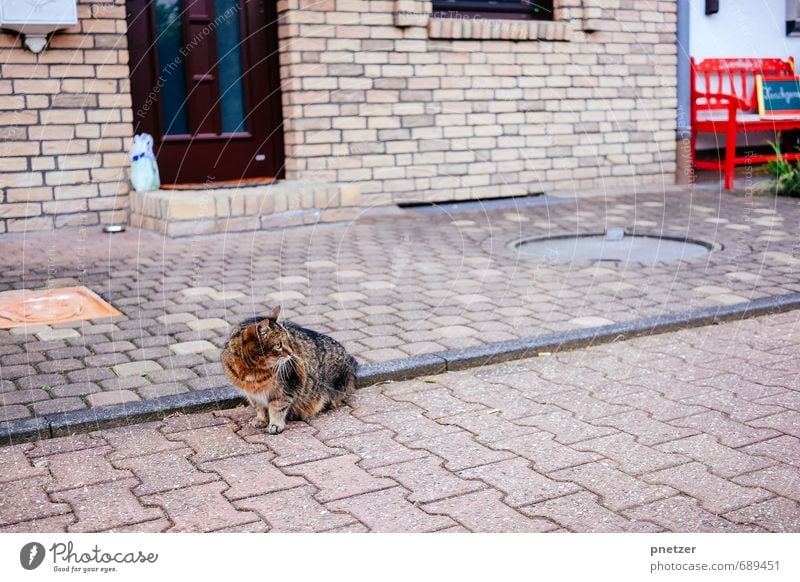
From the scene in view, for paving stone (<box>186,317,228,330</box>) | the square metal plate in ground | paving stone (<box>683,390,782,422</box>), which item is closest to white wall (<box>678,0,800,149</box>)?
paving stone (<box>186,317,228,330</box>)

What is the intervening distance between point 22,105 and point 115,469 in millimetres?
5195

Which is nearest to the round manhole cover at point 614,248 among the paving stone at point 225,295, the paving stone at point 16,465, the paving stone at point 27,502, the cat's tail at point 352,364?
the paving stone at point 225,295

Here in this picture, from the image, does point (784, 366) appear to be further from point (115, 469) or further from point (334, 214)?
point (334, 214)

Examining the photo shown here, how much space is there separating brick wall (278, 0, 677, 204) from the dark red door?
0.28 meters

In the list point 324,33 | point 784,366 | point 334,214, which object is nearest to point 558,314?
point 784,366

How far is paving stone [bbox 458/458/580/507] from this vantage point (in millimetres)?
2951

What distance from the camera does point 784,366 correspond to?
429cm

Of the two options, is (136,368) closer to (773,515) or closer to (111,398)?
(111,398)

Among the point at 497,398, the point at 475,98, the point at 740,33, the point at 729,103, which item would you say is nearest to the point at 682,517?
the point at 497,398

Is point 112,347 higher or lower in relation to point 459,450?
higher

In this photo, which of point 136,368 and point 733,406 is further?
point 136,368

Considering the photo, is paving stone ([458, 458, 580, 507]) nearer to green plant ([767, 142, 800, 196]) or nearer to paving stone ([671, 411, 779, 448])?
paving stone ([671, 411, 779, 448])

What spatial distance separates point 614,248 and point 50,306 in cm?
396
